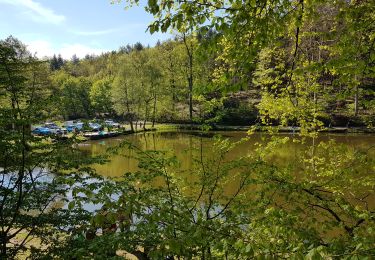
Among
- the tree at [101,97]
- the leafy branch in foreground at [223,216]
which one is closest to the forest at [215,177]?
the leafy branch in foreground at [223,216]

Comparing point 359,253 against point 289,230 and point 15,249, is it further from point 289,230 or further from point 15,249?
point 15,249

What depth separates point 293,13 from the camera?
4.69m

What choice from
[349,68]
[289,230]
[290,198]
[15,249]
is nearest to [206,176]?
[290,198]

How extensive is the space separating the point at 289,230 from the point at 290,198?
1536 millimetres

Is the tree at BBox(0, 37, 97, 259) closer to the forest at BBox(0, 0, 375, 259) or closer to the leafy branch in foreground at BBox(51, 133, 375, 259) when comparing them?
the forest at BBox(0, 0, 375, 259)

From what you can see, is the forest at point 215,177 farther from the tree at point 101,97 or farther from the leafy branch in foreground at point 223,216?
the tree at point 101,97

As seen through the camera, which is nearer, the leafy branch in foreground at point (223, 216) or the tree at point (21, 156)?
the leafy branch in foreground at point (223, 216)

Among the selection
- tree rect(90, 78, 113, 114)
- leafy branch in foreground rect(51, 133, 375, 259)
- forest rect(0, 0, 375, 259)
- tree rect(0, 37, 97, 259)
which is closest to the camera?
leafy branch in foreground rect(51, 133, 375, 259)

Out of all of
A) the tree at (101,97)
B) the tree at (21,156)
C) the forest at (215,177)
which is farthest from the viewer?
the tree at (101,97)

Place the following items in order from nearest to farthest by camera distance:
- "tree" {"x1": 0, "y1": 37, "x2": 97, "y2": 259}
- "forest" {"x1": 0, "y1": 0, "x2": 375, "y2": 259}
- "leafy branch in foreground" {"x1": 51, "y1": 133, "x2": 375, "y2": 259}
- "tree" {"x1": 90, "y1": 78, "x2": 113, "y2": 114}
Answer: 1. "leafy branch in foreground" {"x1": 51, "y1": 133, "x2": 375, "y2": 259}
2. "forest" {"x1": 0, "y1": 0, "x2": 375, "y2": 259}
3. "tree" {"x1": 0, "y1": 37, "x2": 97, "y2": 259}
4. "tree" {"x1": 90, "y1": 78, "x2": 113, "y2": 114}

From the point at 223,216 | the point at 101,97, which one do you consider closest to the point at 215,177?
the point at 223,216

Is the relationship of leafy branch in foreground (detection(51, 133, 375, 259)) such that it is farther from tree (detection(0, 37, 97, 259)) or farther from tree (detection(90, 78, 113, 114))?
tree (detection(90, 78, 113, 114))

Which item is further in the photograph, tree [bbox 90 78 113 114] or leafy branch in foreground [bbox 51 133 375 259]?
tree [bbox 90 78 113 114]

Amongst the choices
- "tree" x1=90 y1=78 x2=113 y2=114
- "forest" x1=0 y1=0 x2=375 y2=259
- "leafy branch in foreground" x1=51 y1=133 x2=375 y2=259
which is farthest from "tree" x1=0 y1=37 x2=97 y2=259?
"tree" x1=90 y1=78 x2=113 y2=114
